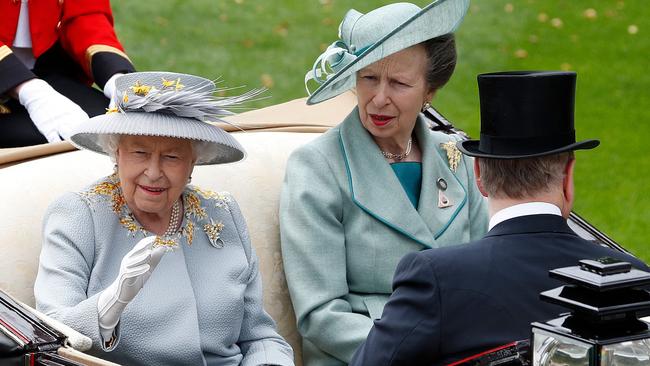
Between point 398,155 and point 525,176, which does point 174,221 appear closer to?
point 398,155

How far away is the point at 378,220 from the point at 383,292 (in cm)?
22

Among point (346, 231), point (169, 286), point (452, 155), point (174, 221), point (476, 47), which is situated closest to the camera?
point (169, 286)

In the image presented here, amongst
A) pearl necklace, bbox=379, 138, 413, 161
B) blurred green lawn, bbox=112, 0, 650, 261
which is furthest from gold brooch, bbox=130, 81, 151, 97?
blurred green lawn, bbox=112, 0, 650, 261

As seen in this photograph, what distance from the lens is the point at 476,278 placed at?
2.61 m

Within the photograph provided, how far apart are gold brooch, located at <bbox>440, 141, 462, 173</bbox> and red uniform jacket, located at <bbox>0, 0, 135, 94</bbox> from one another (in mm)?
1182

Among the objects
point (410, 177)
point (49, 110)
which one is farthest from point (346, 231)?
point (49, 110)

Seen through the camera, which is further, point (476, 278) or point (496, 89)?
point (496, 89)

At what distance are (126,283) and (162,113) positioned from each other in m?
0.64

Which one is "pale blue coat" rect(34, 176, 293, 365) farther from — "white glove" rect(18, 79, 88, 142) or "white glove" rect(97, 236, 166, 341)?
"white glove" rect(18, 79, 88, 142)

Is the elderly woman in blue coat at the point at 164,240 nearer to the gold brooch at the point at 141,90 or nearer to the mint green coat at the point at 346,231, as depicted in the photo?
the gold brooch at the point at 141,90

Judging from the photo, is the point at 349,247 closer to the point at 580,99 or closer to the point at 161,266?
the point at 161,266

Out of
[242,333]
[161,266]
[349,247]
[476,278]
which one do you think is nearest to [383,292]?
[349,247]

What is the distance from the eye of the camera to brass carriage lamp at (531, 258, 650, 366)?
2.15m

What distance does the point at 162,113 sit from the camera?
3.45 metres
